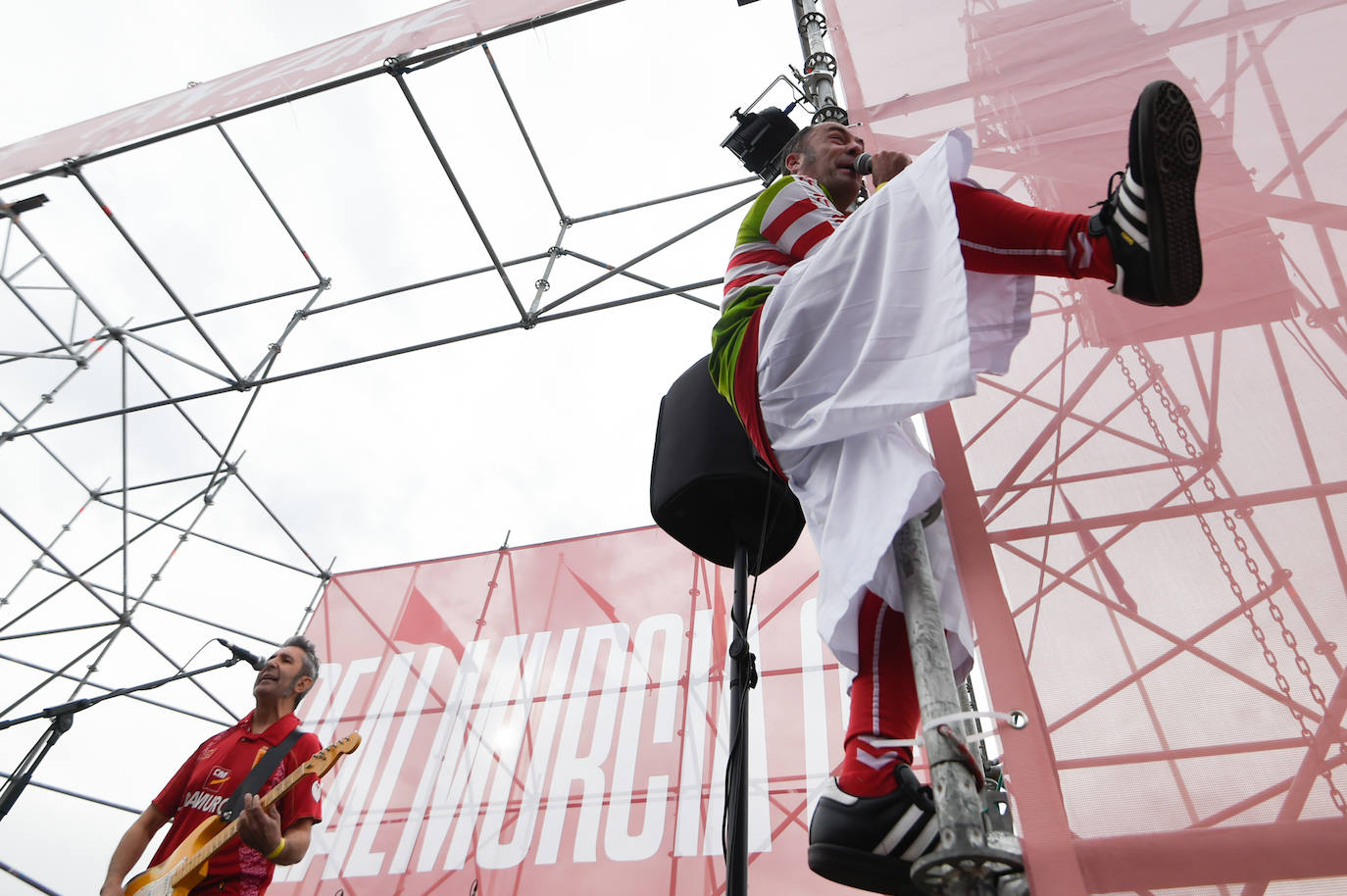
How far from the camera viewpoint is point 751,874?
281 cm

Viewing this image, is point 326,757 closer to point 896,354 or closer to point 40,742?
point 40,742

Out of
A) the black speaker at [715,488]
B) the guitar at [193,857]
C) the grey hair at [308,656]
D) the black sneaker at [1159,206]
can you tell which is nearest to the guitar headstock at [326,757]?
the guitar at [193,857]

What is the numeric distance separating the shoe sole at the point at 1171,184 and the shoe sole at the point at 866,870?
75 cm

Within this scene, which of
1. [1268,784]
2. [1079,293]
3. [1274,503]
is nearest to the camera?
[1268,784]

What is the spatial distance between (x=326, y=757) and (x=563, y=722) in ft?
3.95

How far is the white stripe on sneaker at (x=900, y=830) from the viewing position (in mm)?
909

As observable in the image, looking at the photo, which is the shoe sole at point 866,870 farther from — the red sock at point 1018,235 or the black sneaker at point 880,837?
the red sock at point 1018,235

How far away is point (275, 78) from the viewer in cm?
351

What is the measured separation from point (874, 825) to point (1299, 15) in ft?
5.12

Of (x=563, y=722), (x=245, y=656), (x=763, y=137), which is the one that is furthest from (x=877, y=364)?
(x=245, y=656)

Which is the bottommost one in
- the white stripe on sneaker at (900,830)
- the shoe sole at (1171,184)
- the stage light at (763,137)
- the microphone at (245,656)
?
the white stripe on sneaker at (900,830)

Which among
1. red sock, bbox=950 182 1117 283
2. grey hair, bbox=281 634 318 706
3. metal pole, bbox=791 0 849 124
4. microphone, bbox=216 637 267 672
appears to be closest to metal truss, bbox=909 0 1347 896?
red sock, bbox=950 182 1117 283

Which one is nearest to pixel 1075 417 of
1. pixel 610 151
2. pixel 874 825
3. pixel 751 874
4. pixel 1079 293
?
pixel 1079 293

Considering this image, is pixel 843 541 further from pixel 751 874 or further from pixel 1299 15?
pixel 751 874
